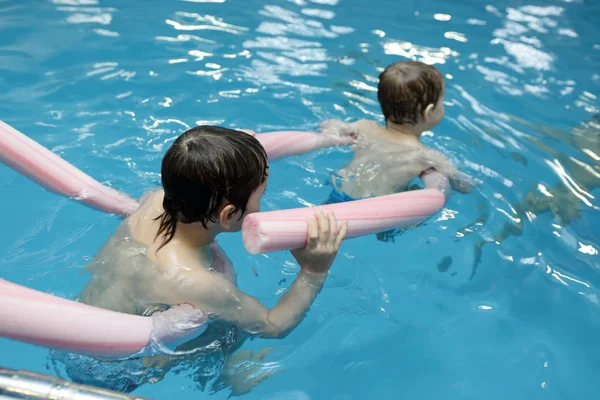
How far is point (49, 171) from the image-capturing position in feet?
9.06

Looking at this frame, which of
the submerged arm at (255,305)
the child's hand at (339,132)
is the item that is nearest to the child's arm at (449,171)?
the child's hand at (339,132)

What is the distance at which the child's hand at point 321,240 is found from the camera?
91.5 inches

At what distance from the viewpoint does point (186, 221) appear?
239cm

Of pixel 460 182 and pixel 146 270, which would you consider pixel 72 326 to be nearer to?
pixel 146 270

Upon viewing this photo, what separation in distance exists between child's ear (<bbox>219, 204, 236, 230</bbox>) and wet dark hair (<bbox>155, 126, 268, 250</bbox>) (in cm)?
2

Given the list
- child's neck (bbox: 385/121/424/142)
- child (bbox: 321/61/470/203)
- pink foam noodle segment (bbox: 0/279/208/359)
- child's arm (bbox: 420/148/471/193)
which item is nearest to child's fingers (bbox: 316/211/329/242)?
pink foam noodle segment (bbox: 0/279/208/359)

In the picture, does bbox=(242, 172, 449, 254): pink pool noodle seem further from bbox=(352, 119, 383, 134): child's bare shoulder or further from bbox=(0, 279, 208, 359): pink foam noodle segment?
bbox=(352, 119, 383, 134): child's bare shoulder

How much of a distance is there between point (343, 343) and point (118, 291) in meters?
1.24

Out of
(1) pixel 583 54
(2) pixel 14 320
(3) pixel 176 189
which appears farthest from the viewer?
(1) pixel 583 54

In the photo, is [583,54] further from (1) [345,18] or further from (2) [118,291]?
(2) [118,291]

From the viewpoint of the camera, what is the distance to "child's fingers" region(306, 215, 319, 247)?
2305 mm

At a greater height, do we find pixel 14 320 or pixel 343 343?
pixel 14 320

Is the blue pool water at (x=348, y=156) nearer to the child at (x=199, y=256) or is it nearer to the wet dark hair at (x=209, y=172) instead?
the child at (x=199, y=256)

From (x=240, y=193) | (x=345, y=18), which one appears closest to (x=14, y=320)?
(x=240, y=193)
